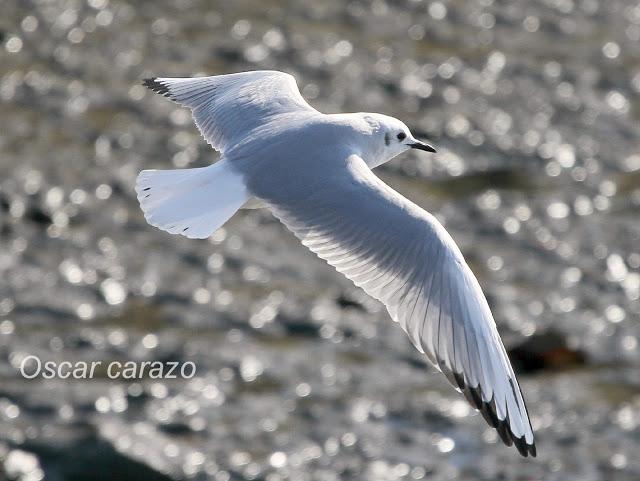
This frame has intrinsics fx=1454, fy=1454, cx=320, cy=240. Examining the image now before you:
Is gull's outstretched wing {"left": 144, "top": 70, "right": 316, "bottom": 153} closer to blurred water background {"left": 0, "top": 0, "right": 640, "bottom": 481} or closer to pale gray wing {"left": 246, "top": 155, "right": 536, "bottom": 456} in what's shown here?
pale gray wing {"left": 246, "top": 155, "right": 536, "bottom": 456}

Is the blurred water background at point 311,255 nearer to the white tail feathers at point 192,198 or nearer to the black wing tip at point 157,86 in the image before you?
the black wing tip at point 157,86

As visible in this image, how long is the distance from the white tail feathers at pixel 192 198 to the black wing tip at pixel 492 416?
43.2 inches

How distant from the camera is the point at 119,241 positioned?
33.9ft

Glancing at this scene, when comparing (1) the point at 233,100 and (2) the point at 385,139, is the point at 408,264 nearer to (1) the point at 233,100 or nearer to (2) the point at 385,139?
(2) the point at 385,139

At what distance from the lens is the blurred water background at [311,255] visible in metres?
8.98

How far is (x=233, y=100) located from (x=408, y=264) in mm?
1388

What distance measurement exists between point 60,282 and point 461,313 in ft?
16.2

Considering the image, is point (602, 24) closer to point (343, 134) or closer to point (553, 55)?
point (553, 55)

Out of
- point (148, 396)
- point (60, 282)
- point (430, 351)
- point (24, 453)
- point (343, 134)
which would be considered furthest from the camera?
point (60, 282)

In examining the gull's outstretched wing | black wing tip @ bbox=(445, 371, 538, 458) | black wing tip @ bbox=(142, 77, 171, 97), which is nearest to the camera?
black wing tip @ bbox=(445, 371, 538, 458)

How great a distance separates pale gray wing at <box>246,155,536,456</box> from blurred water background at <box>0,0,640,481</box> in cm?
326

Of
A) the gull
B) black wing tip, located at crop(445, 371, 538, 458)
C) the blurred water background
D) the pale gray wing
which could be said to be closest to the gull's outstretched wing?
the gull

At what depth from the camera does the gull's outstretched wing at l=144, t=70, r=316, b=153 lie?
6.39 meters

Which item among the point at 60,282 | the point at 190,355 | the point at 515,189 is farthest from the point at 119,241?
the point at 515,189
